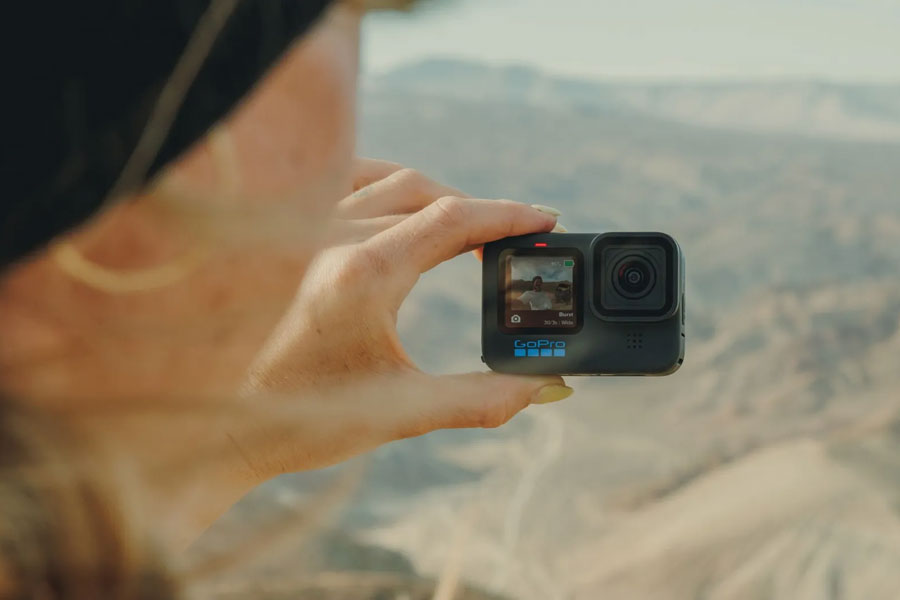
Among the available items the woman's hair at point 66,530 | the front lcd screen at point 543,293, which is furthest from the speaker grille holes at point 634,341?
the woman's hair at point 66,530

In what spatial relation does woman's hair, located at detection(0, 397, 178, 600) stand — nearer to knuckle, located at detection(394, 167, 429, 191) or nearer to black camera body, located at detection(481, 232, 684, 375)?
knuckle, located at detection(394, 167, 429, 191)

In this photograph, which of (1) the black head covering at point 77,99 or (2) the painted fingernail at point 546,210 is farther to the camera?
(2) the painted fingernail at point 546,210

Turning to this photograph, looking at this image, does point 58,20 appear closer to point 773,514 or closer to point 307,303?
point 307,303

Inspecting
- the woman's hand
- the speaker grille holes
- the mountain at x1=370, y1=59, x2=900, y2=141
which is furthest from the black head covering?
the mountain at x1=370, y1=59, x2=900, y2=141

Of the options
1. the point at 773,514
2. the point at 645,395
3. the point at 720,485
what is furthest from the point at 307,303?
the point at 645,395

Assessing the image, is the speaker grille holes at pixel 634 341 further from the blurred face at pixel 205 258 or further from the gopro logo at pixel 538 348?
the blurred face at pixel 205 258

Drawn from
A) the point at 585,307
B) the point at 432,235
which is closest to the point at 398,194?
the point at 432,235
